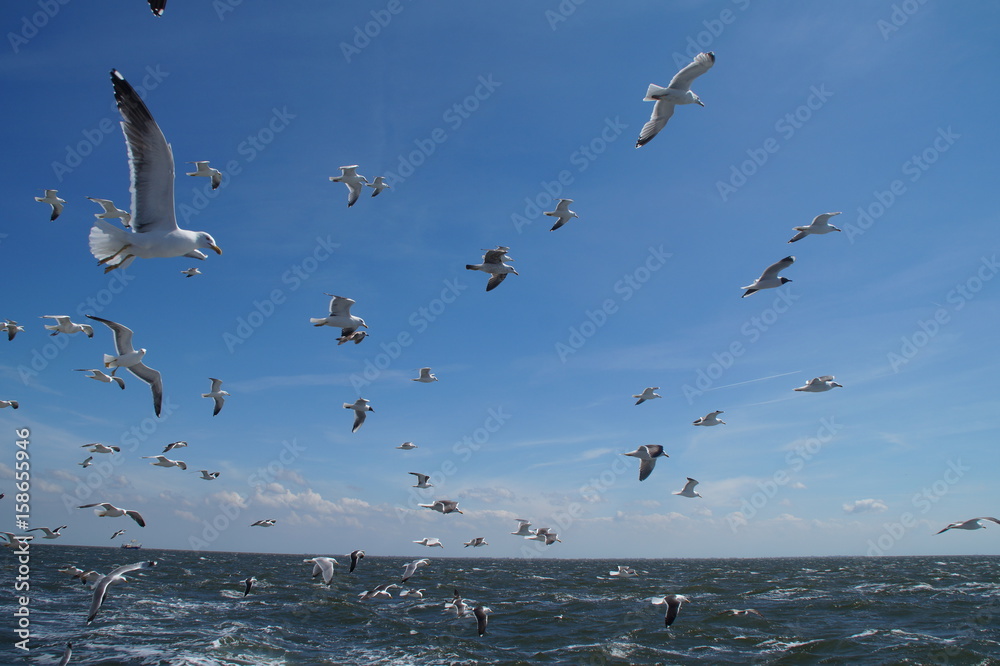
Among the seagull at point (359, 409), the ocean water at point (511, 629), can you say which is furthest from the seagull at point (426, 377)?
the ocean water at point (511, 629)

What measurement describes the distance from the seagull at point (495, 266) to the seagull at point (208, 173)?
9.86 m

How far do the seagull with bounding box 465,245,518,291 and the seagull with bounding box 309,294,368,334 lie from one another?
327 centimetres

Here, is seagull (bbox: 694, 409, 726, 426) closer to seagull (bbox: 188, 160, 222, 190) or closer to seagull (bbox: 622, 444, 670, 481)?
seagull (bbox: 622, 444, 670, 481)

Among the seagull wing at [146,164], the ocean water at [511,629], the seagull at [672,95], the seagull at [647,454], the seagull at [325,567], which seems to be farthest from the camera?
the seagull at [647,454]

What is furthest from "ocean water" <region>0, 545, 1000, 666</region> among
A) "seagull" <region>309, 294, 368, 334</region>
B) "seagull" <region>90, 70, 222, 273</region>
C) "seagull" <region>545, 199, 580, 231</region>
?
"seagull" <region>545, 199, 580, 231</region>

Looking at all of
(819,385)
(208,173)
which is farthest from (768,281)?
(208,173)

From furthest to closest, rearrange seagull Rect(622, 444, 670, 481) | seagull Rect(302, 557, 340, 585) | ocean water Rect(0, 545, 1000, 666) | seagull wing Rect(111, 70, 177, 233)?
1. seagull Rect(622, 444, 670, 481)
2. seagull Rect(302, 557, 340, 585)
3. ocean water Rect(0, 545, 1000, 666)
4. seagull wing Rect(111, 70, 177, 233)

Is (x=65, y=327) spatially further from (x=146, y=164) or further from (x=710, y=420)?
(x=710, y=420)

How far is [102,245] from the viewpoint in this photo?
28.7ft

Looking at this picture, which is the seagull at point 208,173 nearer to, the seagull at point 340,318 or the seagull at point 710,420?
the seagull at point 340,318

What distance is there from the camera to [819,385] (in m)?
21.1

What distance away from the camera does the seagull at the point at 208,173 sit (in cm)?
2064

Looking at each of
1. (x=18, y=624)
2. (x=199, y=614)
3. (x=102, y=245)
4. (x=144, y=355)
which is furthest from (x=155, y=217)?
(x=199, y=614)

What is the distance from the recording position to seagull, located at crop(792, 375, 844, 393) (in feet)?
68.2
